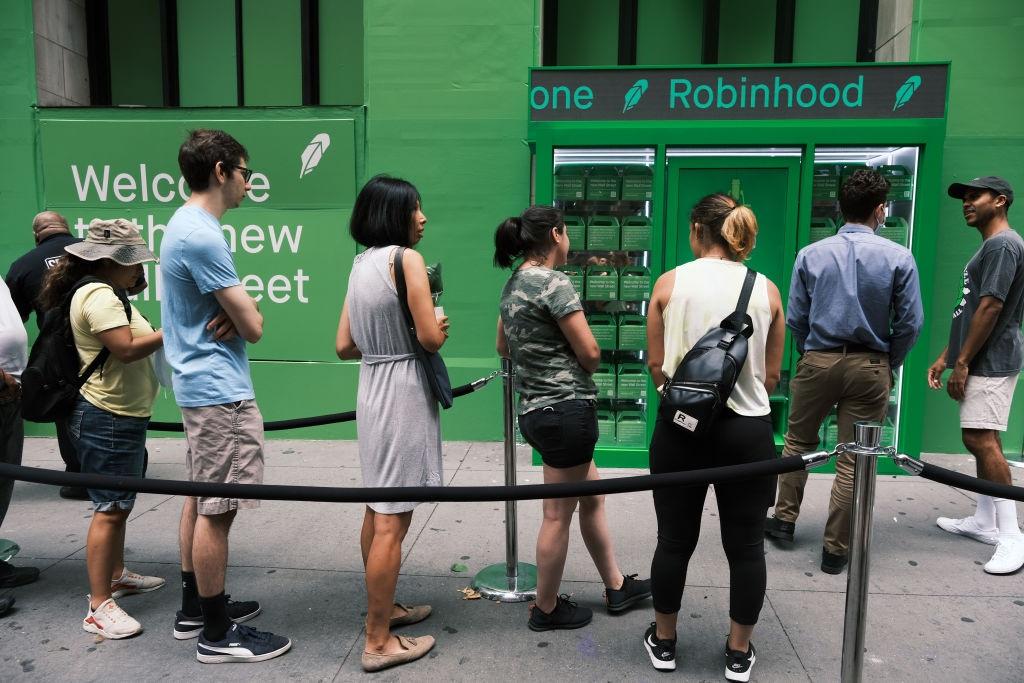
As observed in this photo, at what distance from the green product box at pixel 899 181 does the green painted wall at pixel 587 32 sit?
2.73m

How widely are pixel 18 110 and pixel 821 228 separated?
22.5 feet

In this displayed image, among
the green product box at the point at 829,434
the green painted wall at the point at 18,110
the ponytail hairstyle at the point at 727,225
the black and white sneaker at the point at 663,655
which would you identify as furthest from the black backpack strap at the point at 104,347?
the green product box at the point at 829,434

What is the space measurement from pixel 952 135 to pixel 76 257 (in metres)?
6.14

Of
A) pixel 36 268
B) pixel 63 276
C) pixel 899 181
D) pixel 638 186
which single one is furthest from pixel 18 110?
pixel 899 181

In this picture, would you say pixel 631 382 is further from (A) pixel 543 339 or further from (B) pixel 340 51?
(B) pixel 340 51

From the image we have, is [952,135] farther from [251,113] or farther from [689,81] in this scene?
[251,113]

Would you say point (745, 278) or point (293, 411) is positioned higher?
point (745, 278)

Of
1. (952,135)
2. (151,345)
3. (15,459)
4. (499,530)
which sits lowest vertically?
(499,530)

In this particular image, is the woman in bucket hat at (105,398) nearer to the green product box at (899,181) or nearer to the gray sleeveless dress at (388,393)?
the gray sleeveless dress at (388,393)

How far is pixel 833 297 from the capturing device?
11.8ft

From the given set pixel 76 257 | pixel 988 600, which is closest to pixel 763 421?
pixel 988 600

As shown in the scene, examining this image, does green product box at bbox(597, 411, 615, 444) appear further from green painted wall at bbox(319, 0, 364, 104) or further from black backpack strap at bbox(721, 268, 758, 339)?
green painted wall at bbox(319, 0, 364, 104)

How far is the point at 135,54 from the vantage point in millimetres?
7020

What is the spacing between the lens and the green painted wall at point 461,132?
591 cm
